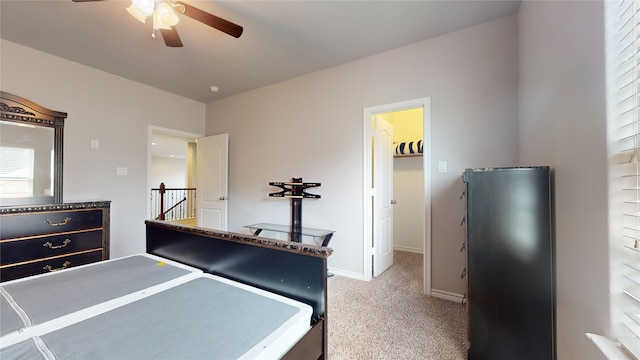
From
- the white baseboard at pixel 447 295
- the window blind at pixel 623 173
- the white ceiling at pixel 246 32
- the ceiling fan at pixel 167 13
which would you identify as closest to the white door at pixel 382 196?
the white baseboard at pixel 447 295

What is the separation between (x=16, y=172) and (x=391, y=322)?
4111mm

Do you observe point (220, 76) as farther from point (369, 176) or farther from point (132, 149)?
point (369, 176)

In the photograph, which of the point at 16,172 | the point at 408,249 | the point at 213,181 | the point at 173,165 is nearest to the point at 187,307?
the point at 16,172

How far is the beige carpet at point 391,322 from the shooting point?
1.62 meters

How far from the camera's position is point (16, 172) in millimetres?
2514

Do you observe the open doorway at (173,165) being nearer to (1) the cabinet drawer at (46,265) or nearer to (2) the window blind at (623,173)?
(1) the cabinet drawer at (46,265)

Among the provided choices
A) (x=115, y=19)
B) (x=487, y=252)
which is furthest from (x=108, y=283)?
(x=115, y=19)

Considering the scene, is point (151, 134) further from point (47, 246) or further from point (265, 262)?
point (265, 262)

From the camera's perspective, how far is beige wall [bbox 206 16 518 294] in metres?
2.18

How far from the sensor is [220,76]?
3.33 m

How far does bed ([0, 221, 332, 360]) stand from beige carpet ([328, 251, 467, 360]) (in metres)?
0.79

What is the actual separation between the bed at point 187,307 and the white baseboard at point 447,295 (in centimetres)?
179

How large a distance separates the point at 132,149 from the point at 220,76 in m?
1.71

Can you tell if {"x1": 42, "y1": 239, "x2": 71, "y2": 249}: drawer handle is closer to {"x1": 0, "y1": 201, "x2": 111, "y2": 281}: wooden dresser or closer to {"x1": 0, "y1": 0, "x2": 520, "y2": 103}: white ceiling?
{"x1": 0, "y1": 201, "x2": 111, "y2": 281}: wooden dresser
